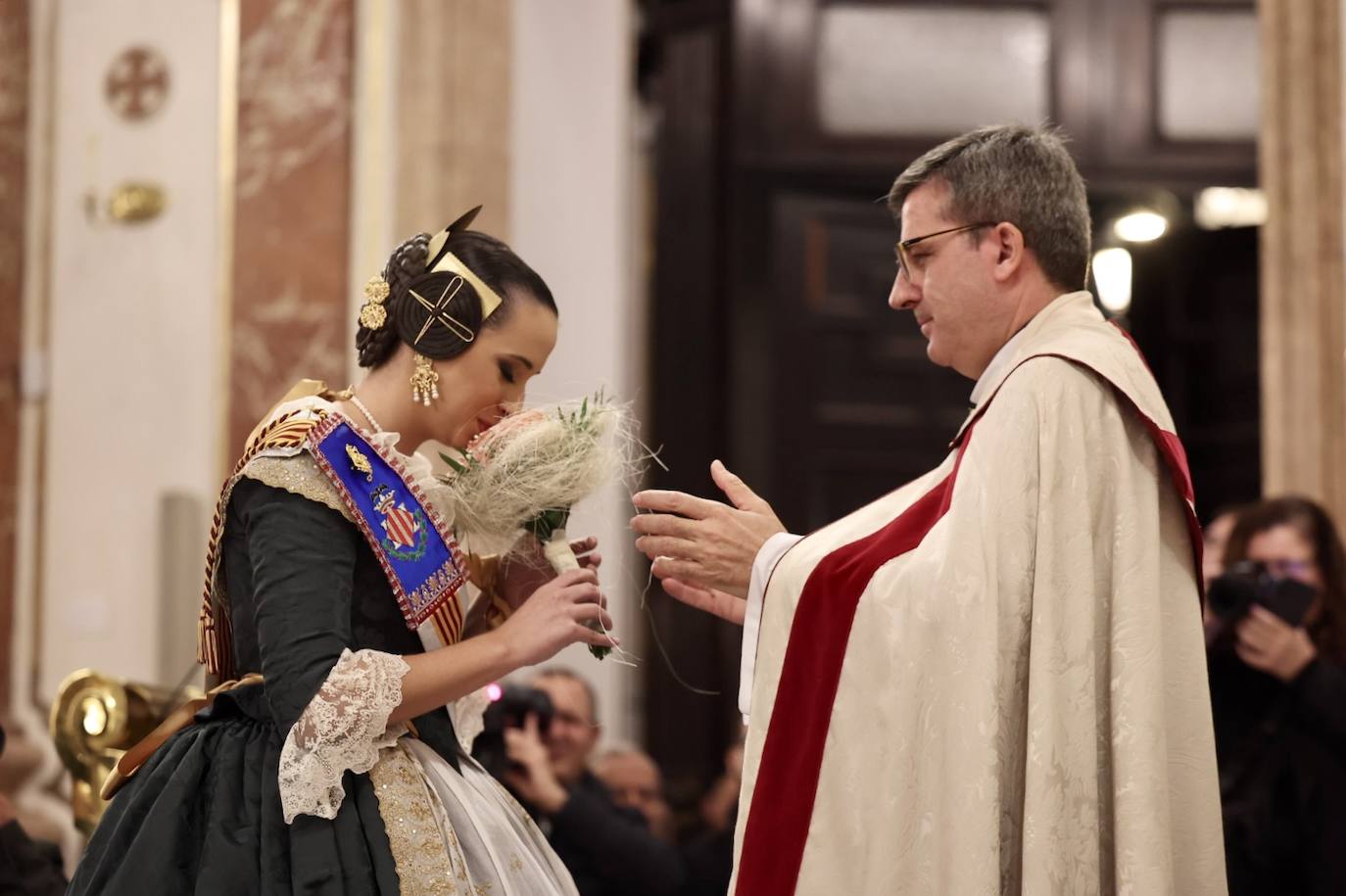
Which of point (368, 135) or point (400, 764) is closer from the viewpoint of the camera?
point (400, 764)

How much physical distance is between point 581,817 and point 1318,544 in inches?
76.3

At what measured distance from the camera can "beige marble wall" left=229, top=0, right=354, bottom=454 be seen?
6.21 m

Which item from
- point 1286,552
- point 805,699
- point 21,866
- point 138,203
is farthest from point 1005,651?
point 138,203

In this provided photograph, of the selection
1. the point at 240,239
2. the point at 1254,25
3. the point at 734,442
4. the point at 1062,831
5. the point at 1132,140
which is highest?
the point at 1254,25

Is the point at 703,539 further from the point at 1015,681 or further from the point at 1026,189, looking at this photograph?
the point at 1026,189

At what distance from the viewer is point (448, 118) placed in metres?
6.17

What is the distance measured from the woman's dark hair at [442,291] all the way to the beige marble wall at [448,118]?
344cm

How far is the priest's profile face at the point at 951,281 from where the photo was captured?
2.75 m

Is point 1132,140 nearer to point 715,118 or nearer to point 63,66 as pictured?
point 715,118

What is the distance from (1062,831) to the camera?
2.35m

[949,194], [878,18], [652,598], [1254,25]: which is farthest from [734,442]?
[949,194]

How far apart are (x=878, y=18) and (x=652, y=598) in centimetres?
286

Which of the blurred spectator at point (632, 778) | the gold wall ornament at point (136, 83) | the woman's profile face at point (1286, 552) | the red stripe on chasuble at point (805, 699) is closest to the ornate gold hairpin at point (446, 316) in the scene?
the red stripe on chasuble at point (805, 699)

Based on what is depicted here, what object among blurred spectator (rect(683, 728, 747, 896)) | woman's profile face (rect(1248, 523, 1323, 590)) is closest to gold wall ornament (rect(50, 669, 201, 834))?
blurred spectator (rect(683, 728, 747, 896))
